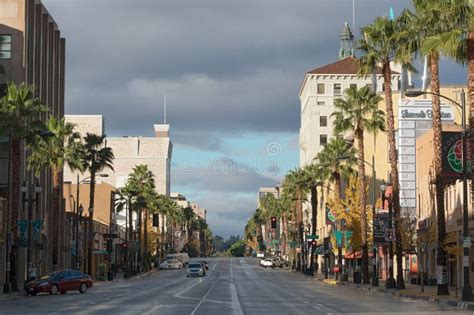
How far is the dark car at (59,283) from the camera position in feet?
171

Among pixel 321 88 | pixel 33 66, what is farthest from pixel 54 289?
pixel 321 88

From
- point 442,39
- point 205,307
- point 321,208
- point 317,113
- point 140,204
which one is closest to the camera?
point 205,307

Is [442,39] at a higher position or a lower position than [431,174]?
higher

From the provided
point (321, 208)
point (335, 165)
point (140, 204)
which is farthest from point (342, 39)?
point (335, 165)

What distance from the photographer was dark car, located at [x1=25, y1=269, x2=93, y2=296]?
52.1 metres

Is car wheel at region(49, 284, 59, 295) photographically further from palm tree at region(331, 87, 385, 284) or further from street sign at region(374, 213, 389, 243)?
palm tree at region(331, 87, 385, 284)

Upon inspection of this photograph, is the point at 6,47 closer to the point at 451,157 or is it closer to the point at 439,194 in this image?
the point at 451,157

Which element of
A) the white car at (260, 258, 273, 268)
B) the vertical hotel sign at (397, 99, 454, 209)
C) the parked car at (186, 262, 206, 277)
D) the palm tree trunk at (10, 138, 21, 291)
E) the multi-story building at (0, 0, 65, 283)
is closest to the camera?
the palm tree trunk at (10, 138, 21, 291)

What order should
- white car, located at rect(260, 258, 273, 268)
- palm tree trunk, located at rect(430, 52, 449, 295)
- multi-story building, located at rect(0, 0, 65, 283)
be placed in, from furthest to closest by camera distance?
white car, located at rect(260, 258, 273, 268) < multi-story building, located at rect(0, 0, 65, 283) < palm tree trunk, located at rect(430, 52, 449, 295)

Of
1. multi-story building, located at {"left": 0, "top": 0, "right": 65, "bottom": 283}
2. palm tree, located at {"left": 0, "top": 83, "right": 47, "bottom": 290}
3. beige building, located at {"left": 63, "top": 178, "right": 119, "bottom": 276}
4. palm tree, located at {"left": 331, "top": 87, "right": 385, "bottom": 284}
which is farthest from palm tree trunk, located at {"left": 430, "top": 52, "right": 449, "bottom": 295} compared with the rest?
beige building, located at {"left": 63, "top": 178, "right": 119, "bottom": 276}

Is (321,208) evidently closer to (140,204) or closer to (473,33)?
(140,204)

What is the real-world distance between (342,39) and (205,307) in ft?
458

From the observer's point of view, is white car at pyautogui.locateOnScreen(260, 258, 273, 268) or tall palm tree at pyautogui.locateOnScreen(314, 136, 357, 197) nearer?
tall palm tree at pyautogui.locateOnScreen(314, 136, 357, 197)

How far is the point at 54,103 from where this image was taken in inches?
3627
